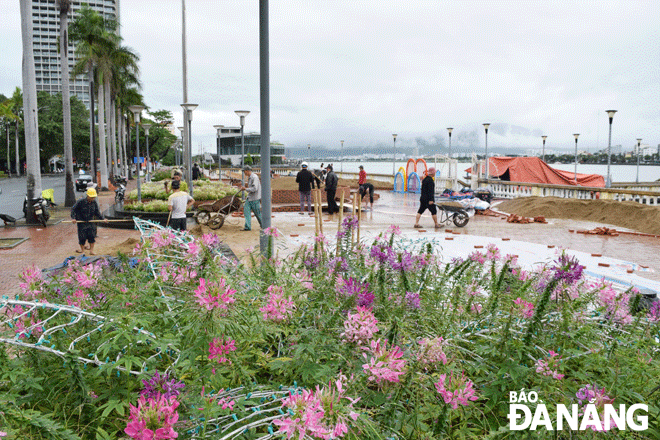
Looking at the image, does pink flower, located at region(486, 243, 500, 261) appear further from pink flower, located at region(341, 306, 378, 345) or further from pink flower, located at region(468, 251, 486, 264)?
pink flower, located at region(341, 306, 378, 345)

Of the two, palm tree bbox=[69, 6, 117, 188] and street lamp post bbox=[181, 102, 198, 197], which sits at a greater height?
palm tree bbox=[69, 6, 117, 188]

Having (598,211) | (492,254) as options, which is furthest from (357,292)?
(598,211)

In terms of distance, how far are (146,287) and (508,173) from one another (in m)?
34.9

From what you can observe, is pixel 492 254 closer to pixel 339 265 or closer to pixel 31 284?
pixel 339 265

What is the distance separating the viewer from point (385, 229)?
46.5 ft

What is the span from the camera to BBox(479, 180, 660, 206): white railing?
765 inches

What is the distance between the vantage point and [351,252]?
3924mm

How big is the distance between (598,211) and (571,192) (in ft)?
17.3

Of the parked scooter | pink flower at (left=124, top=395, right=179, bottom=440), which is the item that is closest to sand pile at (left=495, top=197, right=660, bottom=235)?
pink flower at (left=124, top=395, right=179, bottom=440)

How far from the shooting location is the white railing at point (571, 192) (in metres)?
19.4

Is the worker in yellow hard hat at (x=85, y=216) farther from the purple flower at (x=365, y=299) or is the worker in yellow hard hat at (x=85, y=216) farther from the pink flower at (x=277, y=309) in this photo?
the purple flower at (x=365, y=299)

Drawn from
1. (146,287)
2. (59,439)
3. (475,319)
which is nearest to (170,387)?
(59,439)

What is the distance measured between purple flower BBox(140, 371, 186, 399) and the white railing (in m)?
21.3

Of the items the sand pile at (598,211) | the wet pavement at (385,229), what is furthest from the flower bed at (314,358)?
the sand pile at (598,211)
